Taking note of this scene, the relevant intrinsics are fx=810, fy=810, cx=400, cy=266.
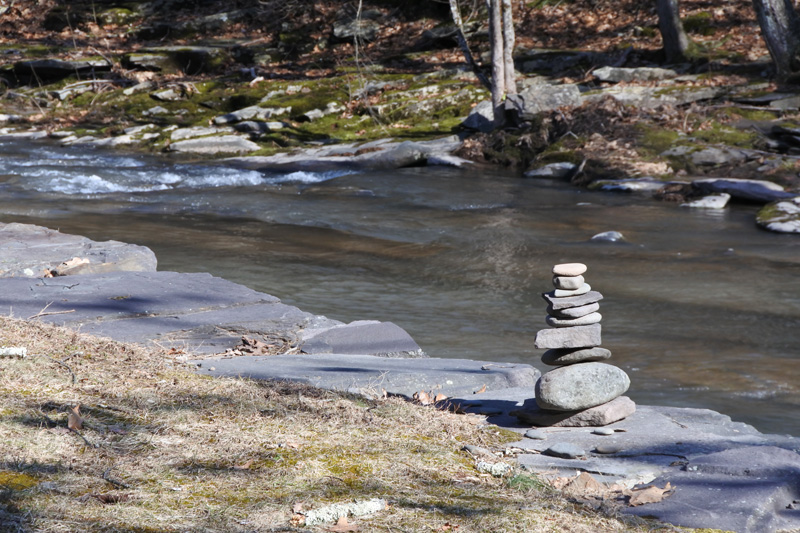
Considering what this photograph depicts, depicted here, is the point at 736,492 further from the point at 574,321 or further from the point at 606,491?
the point at 574,321

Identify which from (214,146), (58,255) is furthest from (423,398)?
(214,146)

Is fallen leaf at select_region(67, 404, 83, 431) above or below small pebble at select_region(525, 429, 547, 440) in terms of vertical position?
above

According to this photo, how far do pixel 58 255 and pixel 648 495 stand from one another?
6.10 metres

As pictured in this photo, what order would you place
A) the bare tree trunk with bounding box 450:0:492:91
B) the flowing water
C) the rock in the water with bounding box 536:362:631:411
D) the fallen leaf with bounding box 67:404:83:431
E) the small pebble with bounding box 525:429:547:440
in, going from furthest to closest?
1. the bare tree trunk with bounding box 450:0:492:91
2. the flowing water
3. the rock in the water with bounding box 536:362:631:411
4. the small pebble with bounding box 525:429:547:440
5. the fallen leaf with bounding box 67:404:83:431

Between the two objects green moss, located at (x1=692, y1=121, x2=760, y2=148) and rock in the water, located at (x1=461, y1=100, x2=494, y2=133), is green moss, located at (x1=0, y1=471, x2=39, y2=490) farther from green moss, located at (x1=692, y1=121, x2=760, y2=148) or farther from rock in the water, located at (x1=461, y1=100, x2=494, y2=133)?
rock in the water, located at (x1=461, y1=100, x2=494, y2=133)

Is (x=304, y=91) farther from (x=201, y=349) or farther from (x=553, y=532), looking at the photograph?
(x=553, y=532)

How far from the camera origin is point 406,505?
9.63 feet

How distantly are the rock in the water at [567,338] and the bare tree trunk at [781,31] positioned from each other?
1693 centimetres

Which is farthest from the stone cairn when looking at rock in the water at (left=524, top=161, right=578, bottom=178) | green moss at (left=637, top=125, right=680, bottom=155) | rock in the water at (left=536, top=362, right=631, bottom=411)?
green moss at (left=637, top=125, right=680, bottom=155)

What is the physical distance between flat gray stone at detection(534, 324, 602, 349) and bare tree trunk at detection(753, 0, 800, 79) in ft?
55.6

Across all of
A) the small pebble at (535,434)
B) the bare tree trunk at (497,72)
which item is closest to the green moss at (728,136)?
→ the bare tree trunk at (497,72)

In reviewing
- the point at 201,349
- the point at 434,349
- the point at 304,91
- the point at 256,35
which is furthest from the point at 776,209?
the point at 256,35

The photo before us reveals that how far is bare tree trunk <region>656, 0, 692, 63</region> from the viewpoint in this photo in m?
21.8

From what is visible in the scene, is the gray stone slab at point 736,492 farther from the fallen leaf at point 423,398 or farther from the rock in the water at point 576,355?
the fallen leaf at point 423,398
